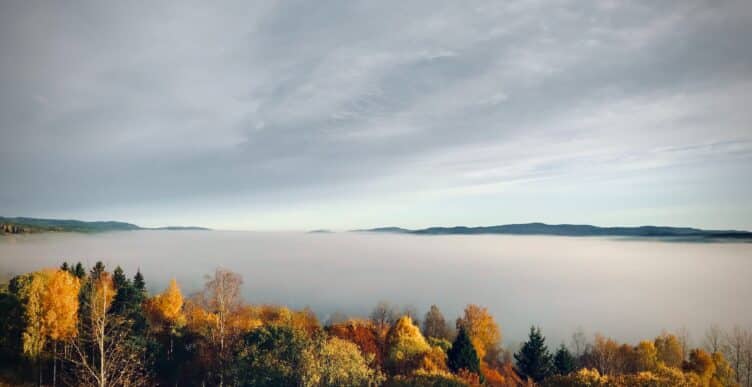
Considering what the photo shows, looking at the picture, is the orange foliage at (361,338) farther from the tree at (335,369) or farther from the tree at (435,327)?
the tree at (435,327)

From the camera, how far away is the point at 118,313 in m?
43.0

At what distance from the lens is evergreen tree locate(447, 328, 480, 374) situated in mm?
43875

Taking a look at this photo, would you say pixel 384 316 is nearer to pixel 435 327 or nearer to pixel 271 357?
pixel 435 327

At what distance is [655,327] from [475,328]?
117 m

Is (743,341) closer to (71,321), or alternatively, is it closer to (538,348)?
(538,348)

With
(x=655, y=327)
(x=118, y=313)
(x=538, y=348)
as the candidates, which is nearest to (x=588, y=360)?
(x=538, y=348)

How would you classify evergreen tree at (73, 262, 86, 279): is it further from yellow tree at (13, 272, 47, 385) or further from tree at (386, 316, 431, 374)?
tree at (386, 316, 431, 374)

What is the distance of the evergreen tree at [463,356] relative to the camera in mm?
43875

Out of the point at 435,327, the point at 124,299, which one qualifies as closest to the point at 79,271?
the point at 124,299

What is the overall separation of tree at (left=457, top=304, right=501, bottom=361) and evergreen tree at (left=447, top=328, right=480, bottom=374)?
30.1 m

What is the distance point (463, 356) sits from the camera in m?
44.0

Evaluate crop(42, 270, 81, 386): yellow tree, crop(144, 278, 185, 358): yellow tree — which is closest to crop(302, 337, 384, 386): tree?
crop(144, 278, 185, 358): yellow tree

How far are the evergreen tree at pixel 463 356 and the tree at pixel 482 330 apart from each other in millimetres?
30116

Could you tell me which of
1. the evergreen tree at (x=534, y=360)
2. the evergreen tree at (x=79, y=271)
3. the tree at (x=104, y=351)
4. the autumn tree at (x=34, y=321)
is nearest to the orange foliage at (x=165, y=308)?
the tree at (x=104, y=351)
